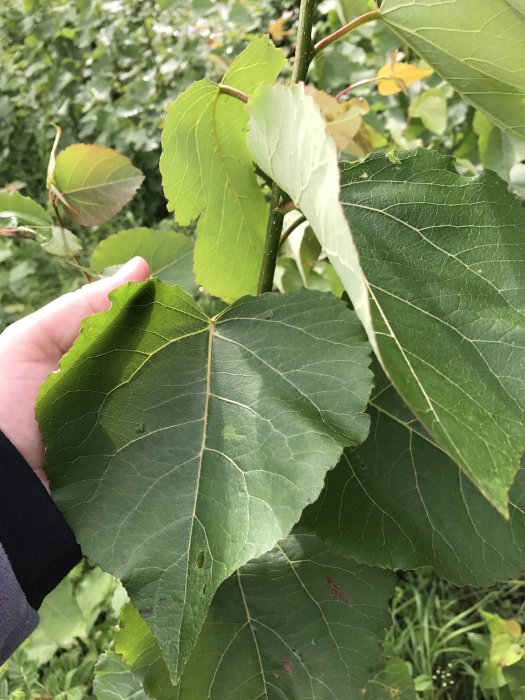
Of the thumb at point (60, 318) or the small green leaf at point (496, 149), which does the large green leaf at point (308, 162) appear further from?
the small green leaf at point (496, 149)

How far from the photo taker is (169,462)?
0.49m

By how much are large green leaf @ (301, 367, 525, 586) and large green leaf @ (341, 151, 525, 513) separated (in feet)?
0.44

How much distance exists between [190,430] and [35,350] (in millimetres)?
344

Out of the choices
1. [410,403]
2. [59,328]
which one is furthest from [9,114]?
[410,403]

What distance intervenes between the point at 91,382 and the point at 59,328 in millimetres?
276

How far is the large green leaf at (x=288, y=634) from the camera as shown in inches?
23.1

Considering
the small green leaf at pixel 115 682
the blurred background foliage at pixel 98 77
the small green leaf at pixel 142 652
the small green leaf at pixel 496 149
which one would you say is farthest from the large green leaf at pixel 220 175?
the blurred background foliage at pixel 98 77

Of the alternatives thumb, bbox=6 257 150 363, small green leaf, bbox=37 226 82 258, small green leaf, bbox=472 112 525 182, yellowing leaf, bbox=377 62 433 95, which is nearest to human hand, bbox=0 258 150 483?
thumb, bbox=6 257 150 363

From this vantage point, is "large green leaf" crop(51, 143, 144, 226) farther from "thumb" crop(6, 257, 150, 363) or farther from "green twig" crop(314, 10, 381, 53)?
"green twig" crop(314, 10, 381, 53)

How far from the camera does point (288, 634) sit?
1.96ft

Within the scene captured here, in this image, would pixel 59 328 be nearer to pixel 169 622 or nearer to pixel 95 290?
pixel 95 290

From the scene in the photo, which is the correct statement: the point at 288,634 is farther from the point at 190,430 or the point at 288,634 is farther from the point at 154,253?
the point at 154,253

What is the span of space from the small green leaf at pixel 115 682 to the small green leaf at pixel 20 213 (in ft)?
1.93

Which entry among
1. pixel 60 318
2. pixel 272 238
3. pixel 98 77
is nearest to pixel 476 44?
pixel 272 238
